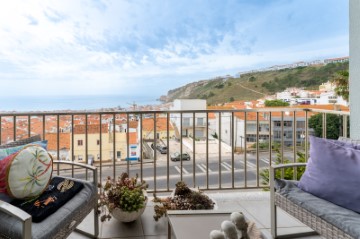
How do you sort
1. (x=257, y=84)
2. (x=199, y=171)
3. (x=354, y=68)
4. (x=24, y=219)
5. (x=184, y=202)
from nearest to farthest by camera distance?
(x=24, y=219), (x=184, y=202), (x=354, y=68), (x=199, y=171), (x=257, y=84)

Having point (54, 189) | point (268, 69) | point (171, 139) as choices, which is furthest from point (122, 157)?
point (268, 69)

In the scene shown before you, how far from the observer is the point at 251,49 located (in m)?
6.91

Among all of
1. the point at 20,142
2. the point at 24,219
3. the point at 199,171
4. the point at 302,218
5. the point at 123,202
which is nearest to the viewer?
the point at 24,219

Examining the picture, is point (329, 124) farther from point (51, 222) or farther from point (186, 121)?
point (51, 222)

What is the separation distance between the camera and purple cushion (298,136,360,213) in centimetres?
183

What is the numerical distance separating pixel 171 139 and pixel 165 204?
3.33 ft

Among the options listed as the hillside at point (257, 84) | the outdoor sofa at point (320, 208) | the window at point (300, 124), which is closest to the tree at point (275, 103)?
the window at point (300, 124)

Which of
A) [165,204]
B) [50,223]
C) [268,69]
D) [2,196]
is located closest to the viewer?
[50,223]

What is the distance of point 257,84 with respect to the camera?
15.3 ft

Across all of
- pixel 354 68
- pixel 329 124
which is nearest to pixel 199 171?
pixel 329 124

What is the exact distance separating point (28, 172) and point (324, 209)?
1811 millimetres

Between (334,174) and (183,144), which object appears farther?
(183,144)

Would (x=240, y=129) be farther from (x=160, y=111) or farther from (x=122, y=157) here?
(x=122, y=157)

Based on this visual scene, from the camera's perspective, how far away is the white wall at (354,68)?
282 cm
